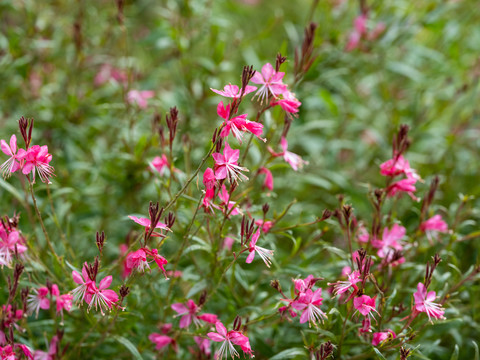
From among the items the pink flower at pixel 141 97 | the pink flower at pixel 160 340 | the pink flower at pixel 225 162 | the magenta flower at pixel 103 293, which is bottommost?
the pink flower at pixel 160 340

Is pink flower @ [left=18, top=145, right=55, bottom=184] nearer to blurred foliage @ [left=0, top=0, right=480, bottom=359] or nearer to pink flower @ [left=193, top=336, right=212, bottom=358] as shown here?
blurred foliage @ [left=0, top=0, right=480, bottom=359]

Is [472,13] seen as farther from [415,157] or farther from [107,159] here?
[107,159]

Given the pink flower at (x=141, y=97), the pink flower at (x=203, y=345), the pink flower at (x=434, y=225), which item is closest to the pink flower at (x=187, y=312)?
the pink flower at (x=203, y=345)

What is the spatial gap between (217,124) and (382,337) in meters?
1.33

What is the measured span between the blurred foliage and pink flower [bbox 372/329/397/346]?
0.18m

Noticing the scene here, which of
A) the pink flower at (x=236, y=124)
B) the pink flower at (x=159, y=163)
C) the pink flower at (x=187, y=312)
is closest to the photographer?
the pink flower at (x=236, y=124)

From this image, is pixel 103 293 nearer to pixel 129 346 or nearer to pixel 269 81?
pixel 129 346

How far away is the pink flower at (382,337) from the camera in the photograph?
1.22m

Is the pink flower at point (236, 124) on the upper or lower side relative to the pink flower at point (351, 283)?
upper

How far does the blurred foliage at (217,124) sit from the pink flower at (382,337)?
0.18 meters

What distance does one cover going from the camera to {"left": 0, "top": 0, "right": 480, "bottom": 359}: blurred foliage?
1641 millimetres

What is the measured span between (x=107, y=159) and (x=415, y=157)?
1482mm

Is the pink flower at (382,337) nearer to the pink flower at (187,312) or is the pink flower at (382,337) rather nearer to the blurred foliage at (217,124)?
the blurred foliage at (217,124)

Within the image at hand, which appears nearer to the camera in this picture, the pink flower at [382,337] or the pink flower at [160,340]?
the pink flower at [382,337]
